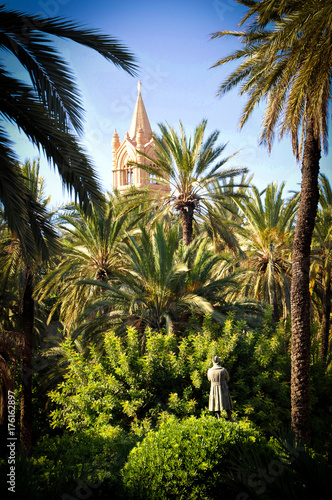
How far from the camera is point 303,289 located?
7.70 meters

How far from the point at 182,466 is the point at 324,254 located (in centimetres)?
1255

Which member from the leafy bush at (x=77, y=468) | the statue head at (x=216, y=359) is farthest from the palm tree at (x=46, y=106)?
the statue head at (x=216, y=359)

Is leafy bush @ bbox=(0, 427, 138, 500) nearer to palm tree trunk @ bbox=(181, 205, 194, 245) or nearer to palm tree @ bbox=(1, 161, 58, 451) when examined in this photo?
palm tree @ bbox=(1, 161, 58, 451)

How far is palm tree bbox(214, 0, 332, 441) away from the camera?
6.93 m

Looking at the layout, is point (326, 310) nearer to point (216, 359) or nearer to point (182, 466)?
point (216, 359)

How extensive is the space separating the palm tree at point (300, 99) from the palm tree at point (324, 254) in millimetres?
7111

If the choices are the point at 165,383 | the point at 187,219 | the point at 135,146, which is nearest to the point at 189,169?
the point at 187,219

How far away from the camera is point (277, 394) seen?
376 inches

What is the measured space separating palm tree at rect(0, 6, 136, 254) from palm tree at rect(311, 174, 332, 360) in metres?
11.2

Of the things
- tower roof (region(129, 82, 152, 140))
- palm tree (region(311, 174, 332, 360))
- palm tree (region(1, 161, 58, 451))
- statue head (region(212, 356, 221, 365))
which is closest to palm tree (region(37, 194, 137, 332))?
palm tree (region(1, 161, 58, 451))

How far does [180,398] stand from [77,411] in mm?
2183

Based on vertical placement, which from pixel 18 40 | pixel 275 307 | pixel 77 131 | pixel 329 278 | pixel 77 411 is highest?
pixel 18 40

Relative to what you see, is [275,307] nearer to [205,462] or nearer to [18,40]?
[205,462]

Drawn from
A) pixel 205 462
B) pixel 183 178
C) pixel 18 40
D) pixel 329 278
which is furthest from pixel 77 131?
pixel 329 278
